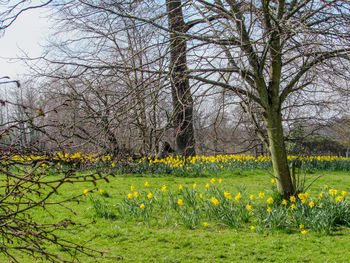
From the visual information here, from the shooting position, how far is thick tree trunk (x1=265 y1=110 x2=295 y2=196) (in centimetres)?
539

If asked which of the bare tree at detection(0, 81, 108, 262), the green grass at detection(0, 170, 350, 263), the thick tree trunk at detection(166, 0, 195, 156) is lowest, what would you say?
the green grass at detection(0, 170, 350, 263)

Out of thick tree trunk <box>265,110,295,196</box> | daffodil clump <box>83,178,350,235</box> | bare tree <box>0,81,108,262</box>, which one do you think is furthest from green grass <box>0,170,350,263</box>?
bare tree <box>0,81,108,262</box>

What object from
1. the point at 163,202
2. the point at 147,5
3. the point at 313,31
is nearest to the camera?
the point at 313,31

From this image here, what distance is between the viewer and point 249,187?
26.8 ft

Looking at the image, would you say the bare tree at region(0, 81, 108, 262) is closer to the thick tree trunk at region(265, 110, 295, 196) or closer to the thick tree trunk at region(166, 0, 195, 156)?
the thick tree trunk at region(166, 0, 195, 156)

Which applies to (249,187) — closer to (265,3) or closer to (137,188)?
(137,188)

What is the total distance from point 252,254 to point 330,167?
35.9ft

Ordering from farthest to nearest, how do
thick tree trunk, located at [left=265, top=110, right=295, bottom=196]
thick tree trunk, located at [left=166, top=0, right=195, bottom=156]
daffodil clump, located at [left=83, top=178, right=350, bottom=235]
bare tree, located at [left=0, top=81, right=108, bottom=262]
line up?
thick tree trunk, located at [left=265, top=110, right=295, bottom=196] < daffodil clump, located at [left=83, top=178, right=350, bottom=235] < thick tree trunk, located at [left=166, top=0, right=195, bottom=156] < bare tree, located at [left=0, top=81, right=108, bottom=262]

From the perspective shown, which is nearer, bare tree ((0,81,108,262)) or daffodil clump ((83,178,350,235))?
bare tree ((0,81,108,262))

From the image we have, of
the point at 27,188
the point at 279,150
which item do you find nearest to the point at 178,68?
the point at 279,150

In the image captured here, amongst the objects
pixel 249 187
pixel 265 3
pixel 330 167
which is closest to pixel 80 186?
pixel 249 187

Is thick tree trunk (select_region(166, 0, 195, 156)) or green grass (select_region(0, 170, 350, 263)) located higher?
thick tree trunk (select_region(166, 0, 195, 156))

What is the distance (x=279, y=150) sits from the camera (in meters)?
5.43

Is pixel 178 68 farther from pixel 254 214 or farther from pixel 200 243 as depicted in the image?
pixel 200 243
